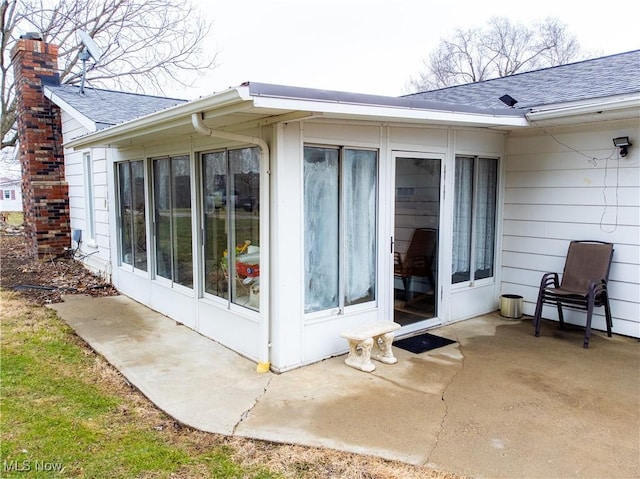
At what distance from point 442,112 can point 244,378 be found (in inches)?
112

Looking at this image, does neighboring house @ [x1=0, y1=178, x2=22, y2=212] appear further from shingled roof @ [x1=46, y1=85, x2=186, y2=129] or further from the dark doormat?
the dark doormat

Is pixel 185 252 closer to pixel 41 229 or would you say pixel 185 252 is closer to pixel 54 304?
pixel 54 304

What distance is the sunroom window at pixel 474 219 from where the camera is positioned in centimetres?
553

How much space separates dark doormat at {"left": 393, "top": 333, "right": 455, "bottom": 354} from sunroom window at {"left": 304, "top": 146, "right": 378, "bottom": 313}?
0.58 metres

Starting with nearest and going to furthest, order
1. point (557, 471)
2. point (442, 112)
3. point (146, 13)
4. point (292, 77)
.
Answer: point (557, 471), point (442, 112), point (146, 13), point (292, 77)

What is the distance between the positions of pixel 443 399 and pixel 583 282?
2.49 metres

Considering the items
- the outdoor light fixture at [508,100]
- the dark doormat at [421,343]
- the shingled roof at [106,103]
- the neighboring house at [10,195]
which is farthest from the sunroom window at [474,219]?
the neighboring house at [10,195]

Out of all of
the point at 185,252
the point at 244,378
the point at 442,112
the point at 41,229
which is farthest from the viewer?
the point at 41,229

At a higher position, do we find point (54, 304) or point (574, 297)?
point (574, 297)

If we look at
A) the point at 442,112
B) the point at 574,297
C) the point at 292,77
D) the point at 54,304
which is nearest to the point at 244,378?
the point at 442,112

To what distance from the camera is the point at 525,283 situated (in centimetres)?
588

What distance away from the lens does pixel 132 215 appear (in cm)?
673

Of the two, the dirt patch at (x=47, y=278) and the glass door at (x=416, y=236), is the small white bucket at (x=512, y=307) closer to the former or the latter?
the glass door at (x=416, y=236)

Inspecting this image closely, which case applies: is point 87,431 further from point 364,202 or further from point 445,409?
point 364,202
